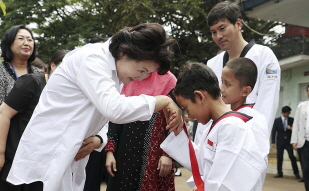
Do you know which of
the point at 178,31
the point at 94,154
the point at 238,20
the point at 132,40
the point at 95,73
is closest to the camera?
the point at 95,73

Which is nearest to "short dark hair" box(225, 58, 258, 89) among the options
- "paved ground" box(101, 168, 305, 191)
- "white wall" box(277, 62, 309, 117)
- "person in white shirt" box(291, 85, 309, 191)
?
"person in white shirt" box(291, 85, 309, 191)

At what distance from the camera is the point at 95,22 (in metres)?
15.0

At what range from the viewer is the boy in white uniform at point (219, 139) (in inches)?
94.6

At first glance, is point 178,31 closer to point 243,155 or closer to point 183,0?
point 183,0

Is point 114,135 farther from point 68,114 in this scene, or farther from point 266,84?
point 266,84

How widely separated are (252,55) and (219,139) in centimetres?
117

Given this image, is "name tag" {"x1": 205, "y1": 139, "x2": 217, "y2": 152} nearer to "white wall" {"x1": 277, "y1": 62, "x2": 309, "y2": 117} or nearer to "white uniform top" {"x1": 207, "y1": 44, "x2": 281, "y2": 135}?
"white uniform top" {"x1": 207, "y1": 44, "x2": 281, "y2": 135}

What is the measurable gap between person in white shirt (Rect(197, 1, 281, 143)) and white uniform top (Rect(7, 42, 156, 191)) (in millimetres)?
1196

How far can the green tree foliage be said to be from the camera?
565 inches

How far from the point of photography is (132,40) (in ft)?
8.46

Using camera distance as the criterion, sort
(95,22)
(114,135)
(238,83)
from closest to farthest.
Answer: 1. (238,83)
2. (114,135)
3. (95,22)

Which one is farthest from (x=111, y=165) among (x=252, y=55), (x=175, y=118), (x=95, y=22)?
(x=95, y=22)

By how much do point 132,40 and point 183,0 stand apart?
1125 cm

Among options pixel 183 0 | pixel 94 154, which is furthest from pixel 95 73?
pixel 183 0
